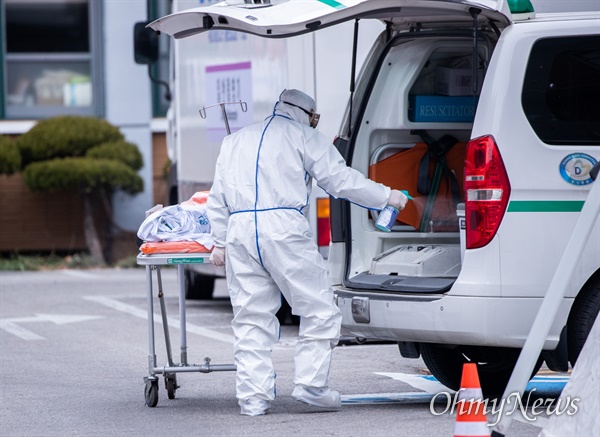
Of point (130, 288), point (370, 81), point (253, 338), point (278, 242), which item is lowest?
point (130, 288)

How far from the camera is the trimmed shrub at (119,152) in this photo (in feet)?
56.3

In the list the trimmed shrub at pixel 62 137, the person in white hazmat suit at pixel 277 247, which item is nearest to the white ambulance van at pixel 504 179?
the person in white hazmat suit at pixel 277 247

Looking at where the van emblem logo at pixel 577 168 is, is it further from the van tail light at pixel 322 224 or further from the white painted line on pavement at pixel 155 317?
the white painted line on pavement at pixel 155 317

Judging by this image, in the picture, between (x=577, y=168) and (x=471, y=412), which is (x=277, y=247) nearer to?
(x=577, y=168)

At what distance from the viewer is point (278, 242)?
22.1 ft

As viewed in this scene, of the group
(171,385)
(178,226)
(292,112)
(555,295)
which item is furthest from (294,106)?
(555,295)

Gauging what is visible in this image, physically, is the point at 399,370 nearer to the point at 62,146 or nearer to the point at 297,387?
the point at 297,387

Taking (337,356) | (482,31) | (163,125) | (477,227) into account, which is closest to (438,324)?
(477,227)

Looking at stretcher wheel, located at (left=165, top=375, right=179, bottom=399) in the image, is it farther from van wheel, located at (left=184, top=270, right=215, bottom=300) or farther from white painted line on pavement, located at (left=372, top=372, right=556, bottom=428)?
van wheel, located at (left=184, top=270, right=215, bottom=300)

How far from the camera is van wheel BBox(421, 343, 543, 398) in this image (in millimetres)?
7481

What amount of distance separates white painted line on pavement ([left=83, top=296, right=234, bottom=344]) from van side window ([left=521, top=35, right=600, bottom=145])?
441 cm

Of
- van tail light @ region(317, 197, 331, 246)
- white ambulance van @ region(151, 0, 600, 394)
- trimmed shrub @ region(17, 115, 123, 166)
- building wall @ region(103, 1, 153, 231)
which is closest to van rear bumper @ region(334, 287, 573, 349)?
white ambulance van @ region(151, 0, 600, 394)

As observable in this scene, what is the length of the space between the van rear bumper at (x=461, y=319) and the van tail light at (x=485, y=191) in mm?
311

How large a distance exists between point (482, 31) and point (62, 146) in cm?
1084
